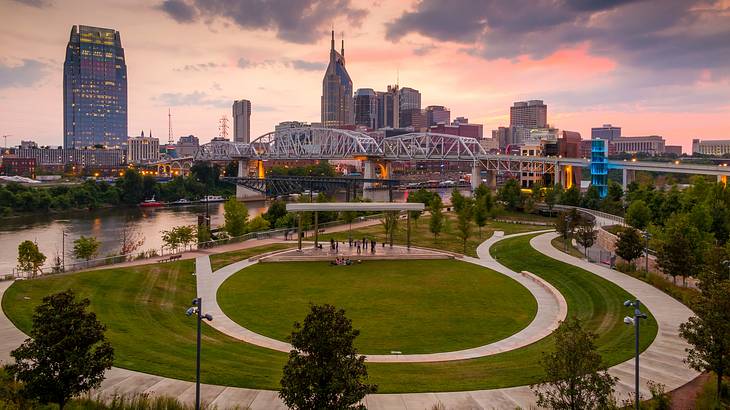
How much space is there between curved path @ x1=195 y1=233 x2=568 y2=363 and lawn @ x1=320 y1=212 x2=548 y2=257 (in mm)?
9265

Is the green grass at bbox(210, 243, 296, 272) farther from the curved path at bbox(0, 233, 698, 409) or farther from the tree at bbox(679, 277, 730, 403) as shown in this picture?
the tree at bbox(679, 277, 730, 403)

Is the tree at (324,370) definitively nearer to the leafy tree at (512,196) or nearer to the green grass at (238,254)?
the green grass at (238,254)

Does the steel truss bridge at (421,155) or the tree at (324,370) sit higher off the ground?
the steel truss bridge at (421,155)

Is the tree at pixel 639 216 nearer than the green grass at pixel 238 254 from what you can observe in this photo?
No

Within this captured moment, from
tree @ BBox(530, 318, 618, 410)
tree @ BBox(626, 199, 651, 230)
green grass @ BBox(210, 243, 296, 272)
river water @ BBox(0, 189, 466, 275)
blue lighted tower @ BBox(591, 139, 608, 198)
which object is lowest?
river water @ BBox(0, 189, 466, 275)

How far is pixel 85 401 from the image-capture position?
625 inches

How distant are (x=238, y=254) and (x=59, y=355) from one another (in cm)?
2949

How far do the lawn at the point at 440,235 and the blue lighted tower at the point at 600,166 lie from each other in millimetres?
42240

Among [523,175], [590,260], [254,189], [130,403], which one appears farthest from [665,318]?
[254,189]

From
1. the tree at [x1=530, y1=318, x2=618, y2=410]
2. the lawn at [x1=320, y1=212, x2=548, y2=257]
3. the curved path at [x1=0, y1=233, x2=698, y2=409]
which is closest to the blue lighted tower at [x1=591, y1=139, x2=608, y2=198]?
the lawn at [x1=320, y1=212, x2=548, y2=257]

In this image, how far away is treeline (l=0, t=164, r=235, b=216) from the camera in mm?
100188

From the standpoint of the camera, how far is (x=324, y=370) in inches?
518

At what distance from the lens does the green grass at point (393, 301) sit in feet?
80.9

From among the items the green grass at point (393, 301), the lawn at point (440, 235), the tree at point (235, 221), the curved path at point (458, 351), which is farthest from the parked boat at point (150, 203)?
the green grass at point (393, 301)
